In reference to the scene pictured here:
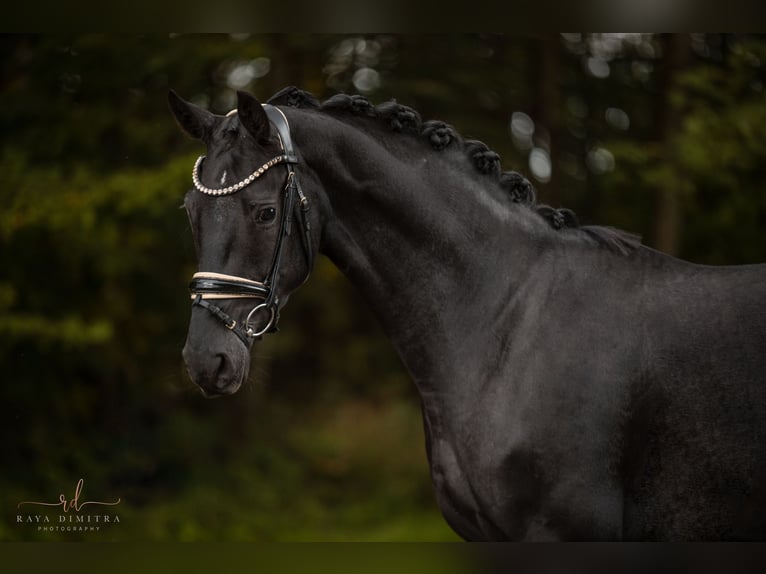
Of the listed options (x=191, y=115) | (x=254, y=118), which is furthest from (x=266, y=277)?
(x=191, y=115)

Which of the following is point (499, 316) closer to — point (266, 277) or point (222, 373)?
point (266, 277)

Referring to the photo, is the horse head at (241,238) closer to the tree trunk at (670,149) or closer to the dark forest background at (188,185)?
the dark forest background at (188,185)

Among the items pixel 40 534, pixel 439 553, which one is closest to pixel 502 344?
pixel 439 553

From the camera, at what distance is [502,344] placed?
3.03 meters

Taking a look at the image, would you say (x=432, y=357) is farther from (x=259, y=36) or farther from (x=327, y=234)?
(x=259, y=36)

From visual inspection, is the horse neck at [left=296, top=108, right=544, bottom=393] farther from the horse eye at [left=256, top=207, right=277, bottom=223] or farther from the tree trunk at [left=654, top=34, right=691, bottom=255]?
the tree trunk at [left=654, top=34, right=691, bottom=255]

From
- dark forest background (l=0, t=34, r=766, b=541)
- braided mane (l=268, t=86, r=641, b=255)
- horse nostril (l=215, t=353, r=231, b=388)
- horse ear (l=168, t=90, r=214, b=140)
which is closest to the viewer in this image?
horse nostril (l=215, t=353, r=231, b=388)

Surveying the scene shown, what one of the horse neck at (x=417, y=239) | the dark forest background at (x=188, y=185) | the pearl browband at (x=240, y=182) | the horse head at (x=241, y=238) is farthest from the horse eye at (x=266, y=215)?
the dark forest background at (x=188, y=185)

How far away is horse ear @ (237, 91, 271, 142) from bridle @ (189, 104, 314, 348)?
6 cm

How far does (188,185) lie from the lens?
8.24 meters

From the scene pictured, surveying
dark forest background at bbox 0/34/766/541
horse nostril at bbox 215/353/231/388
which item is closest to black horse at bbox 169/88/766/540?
horse nostril at bbox 215/353/231/388

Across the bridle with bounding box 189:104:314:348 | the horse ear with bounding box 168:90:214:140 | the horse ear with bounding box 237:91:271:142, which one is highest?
the horse ear with bounding box 237:91:271:142

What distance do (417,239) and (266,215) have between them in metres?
0.67

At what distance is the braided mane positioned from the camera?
324 centimetres
